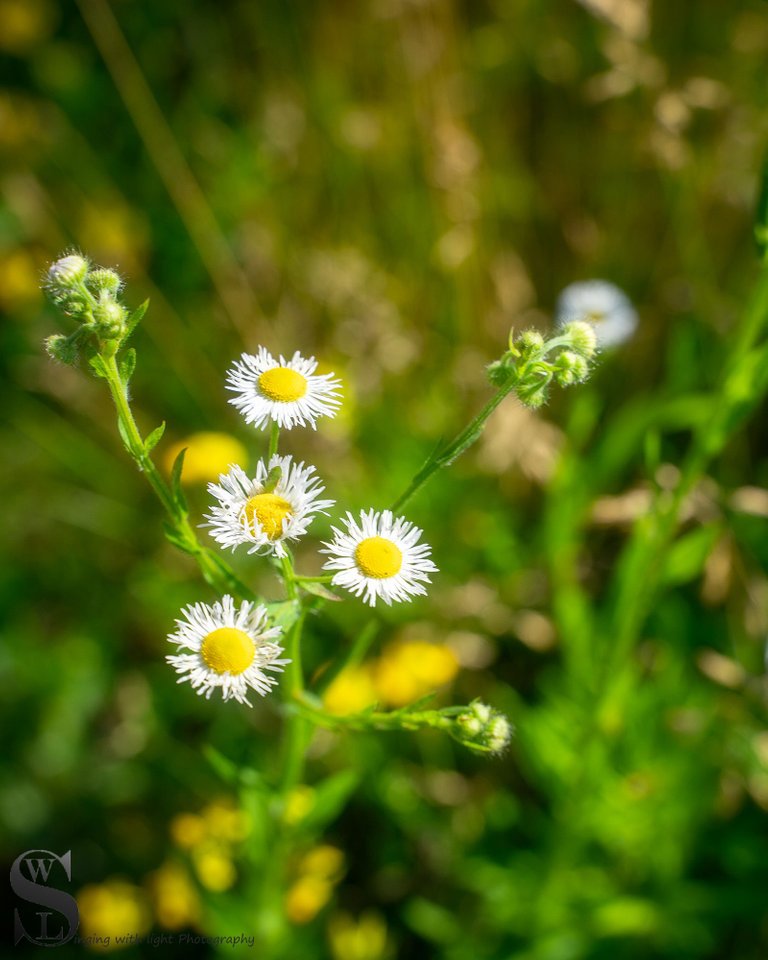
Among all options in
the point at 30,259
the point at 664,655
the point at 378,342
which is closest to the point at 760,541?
the point at 664,655

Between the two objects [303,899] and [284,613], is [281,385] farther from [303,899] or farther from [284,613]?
[303,899]

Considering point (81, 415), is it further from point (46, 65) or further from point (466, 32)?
point (466, 32)

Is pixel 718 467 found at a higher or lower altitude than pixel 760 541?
higher

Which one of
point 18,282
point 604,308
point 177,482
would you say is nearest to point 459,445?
point 177,482

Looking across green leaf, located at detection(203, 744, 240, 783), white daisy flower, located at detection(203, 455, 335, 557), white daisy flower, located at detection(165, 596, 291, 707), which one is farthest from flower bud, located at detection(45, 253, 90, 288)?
green leaf, located at detection(203, 744, 240, 783)

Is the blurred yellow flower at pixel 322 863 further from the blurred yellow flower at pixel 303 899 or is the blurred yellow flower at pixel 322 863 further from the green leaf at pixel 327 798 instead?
the green leaf at pixel 327 798
